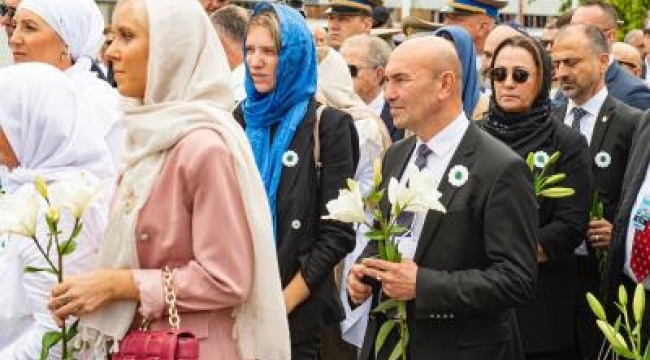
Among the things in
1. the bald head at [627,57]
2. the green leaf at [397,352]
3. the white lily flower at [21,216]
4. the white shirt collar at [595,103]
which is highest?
the white lily flower at [21,216]

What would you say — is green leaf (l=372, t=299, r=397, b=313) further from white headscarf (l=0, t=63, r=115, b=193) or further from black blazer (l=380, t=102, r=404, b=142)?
black blazer (l=380, t=102, r=404, b=142)

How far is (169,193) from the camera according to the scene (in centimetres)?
429

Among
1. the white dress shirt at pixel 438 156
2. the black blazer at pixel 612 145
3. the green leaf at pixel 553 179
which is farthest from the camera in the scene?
the black blazer at pixel 612 145

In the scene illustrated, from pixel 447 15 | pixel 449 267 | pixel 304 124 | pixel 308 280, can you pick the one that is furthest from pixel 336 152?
pixel 447 15

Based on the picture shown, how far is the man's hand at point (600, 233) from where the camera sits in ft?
21.7

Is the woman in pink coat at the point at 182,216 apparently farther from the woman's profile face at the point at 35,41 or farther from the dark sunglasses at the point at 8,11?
the dark sunglasses at the point at 8,11

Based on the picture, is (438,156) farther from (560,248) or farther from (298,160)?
(560,248)

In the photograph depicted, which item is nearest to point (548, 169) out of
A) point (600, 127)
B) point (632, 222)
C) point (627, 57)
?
point (632, 222)

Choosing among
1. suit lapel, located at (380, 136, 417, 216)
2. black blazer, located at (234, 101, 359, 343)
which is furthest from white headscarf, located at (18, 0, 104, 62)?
suit lapel, located at (380, 136, 417, 216)

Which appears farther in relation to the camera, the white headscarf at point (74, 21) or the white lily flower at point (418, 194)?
the white headscarf at point (74, 21)

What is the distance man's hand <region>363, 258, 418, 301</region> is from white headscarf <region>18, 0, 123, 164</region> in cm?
230

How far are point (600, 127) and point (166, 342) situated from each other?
3548 millimetres

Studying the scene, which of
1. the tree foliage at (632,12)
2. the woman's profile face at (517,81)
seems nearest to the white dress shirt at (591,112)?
the woman's profile face at (517,81)

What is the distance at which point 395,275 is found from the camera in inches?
195
